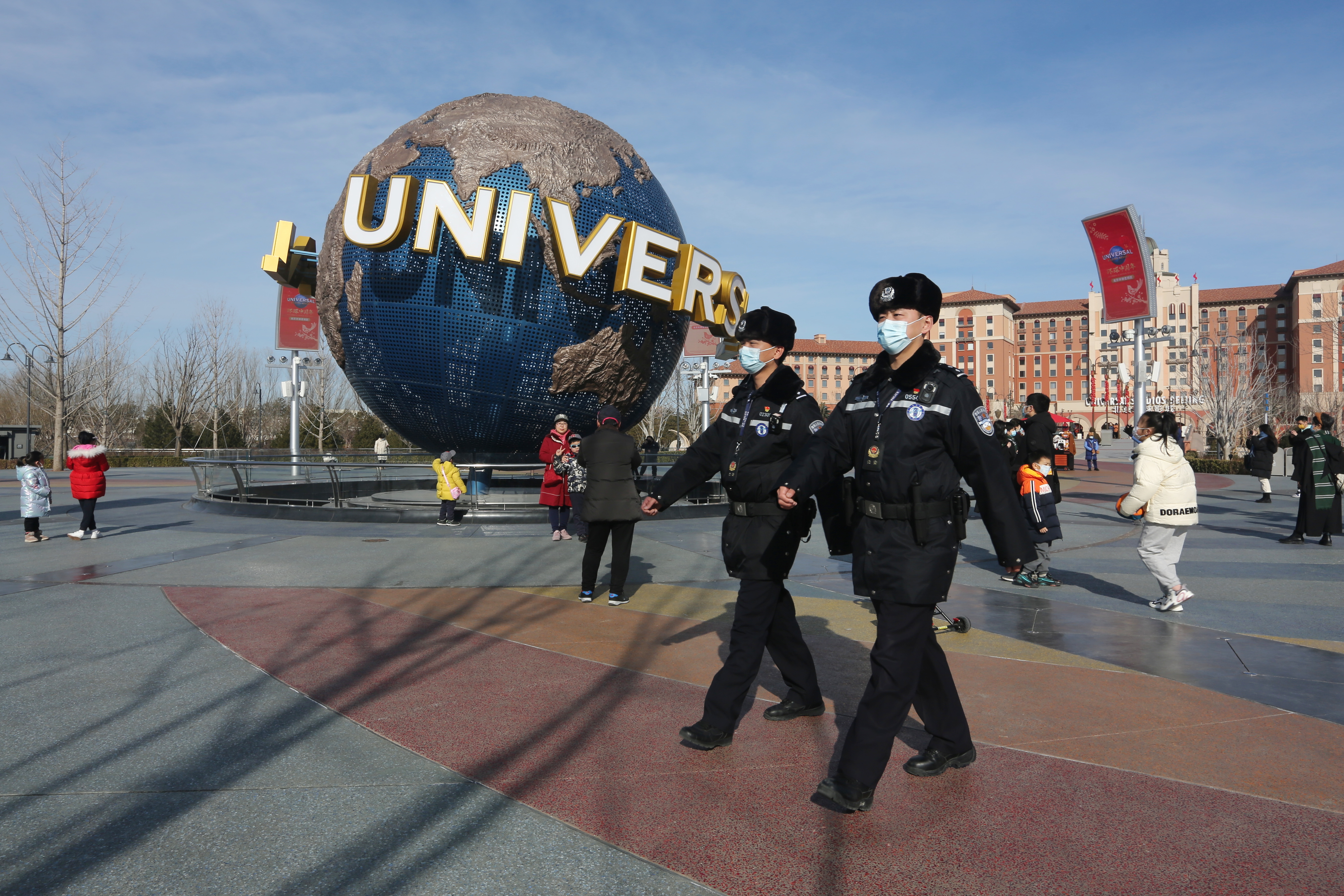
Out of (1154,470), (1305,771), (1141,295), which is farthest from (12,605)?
(1141,295)

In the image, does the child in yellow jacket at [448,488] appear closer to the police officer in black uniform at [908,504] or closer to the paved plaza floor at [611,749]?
the paved plaza floor at [611,749]

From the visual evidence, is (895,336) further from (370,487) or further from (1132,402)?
(1132,402)

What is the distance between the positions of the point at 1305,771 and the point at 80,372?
48065 mm

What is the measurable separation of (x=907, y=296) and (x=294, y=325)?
24449mm

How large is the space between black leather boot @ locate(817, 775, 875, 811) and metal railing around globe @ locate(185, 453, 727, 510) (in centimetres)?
861

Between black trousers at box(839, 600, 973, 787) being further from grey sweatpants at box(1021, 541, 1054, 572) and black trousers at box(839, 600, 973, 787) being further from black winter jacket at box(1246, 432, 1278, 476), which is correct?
black winter jacket at box(1246, 432, 1278, 476)

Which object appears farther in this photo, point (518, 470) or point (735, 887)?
point (518, 470)

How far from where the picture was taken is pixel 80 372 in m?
40.1

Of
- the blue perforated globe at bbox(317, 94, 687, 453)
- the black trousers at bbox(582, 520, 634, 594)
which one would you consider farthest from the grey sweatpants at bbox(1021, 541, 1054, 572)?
the blue perforated globe at bbox(317, 94, 687, 453)

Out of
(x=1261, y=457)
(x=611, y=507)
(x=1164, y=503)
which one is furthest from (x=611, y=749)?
(x=1261, y=457)

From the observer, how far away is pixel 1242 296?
110 m

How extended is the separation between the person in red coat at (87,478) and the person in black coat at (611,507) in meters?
6.69

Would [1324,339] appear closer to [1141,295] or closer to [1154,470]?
[1141,295]

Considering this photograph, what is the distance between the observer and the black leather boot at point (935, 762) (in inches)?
126
